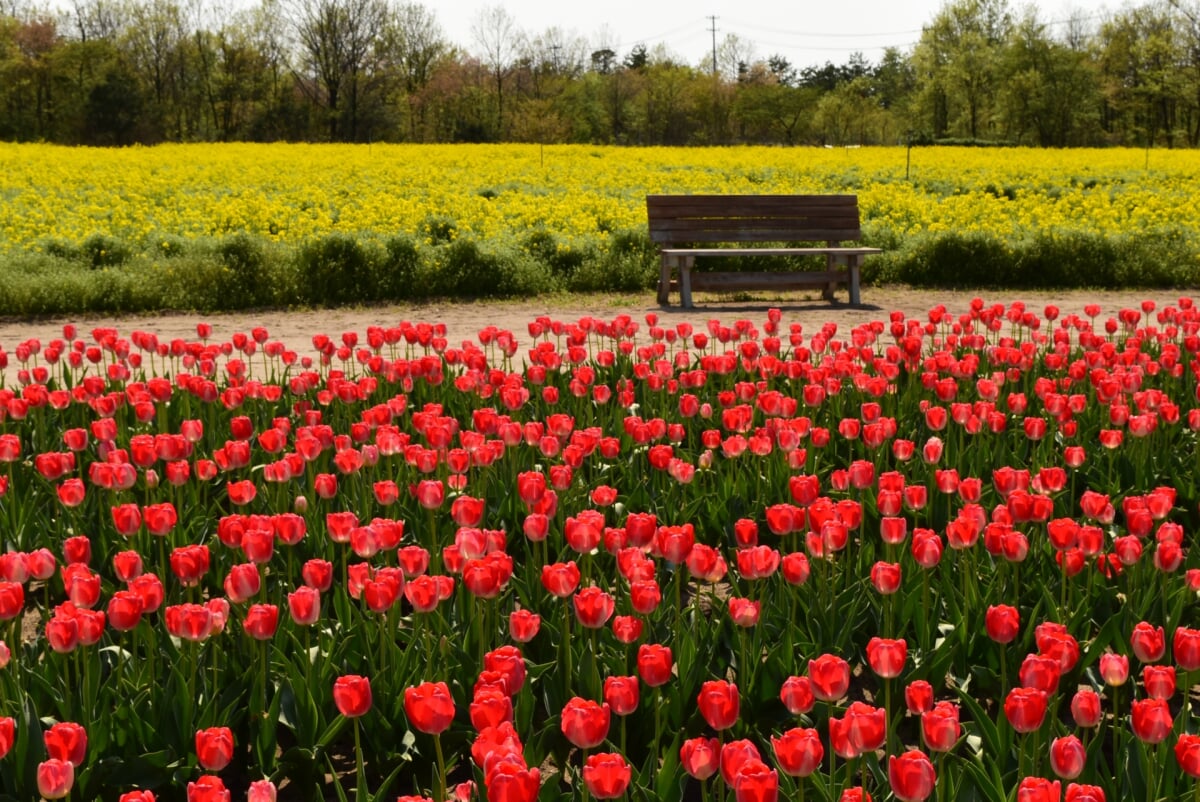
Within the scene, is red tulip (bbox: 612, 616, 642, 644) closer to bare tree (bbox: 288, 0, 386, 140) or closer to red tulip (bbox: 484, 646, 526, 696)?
red tulip (bbox: 484, 646, 526, 696)

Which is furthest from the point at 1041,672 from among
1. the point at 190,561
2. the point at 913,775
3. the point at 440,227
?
the point at 440,227

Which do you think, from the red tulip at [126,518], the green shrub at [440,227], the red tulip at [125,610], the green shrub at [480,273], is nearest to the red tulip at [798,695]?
the red tulip at [125,610]

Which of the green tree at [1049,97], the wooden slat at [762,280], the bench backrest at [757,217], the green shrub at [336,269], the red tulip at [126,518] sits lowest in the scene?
the red tulip at [126,518]

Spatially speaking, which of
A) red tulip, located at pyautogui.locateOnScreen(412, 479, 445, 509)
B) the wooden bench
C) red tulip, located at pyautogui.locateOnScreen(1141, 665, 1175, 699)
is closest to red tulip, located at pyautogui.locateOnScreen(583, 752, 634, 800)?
red tulip, located at pyautogui.locateOnScreen(1141, 665, 1175, 699)

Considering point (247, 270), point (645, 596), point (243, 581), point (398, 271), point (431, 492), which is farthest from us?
point (398, 271)

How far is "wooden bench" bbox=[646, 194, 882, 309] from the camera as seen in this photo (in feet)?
39.7

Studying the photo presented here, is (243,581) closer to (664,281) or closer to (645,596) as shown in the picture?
(645,596)

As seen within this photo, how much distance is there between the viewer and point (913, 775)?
70.0 inches

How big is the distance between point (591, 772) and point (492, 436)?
2.88 m

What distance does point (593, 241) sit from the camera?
46.1 ft

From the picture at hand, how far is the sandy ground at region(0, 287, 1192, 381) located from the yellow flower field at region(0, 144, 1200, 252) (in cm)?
170

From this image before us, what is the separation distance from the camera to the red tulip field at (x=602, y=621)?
6.94 feet

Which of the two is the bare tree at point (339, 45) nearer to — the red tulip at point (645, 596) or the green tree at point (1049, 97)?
the green tree at point (1049, 97)

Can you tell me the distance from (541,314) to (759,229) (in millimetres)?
2654
